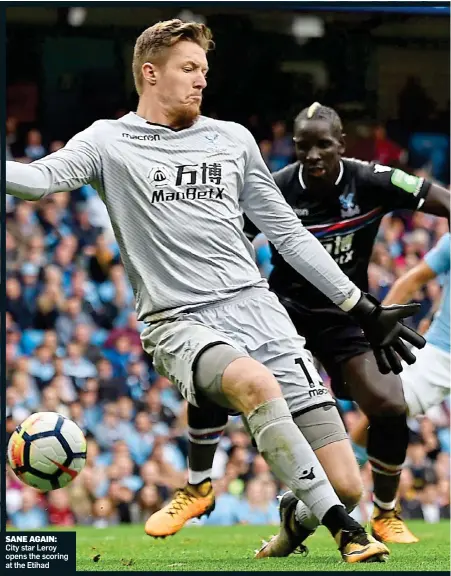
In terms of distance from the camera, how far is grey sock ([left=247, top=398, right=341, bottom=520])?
4.76m

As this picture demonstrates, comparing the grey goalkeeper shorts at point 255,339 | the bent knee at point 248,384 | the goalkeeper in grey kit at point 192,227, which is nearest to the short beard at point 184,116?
the goalkeeper in grey kit at point 192,227

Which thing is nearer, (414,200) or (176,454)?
(414,200)

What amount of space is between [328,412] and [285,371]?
29 cm

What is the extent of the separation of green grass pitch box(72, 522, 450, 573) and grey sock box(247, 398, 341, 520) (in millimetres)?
332

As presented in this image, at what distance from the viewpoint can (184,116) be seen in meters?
5.37

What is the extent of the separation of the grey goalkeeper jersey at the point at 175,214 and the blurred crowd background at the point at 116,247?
252 inches

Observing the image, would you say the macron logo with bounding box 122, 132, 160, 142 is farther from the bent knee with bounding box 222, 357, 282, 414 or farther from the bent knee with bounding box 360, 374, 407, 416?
the bent knee with bounding box 360, 374, 407, 416

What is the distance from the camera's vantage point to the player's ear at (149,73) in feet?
17.6

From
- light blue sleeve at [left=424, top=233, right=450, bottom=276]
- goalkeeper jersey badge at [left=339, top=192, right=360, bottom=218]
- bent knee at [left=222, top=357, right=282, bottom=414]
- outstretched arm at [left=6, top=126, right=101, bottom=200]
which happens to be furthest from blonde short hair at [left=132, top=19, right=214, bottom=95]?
light blue sleeve at [left=424, top=233, right=450, bottom=276]

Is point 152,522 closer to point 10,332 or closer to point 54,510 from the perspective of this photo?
point 54,510

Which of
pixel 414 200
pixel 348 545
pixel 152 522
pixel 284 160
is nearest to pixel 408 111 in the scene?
pixel 284 160

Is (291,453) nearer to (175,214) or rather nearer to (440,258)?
(175,214)

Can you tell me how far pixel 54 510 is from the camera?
446 inches

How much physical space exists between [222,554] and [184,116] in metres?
2.46
